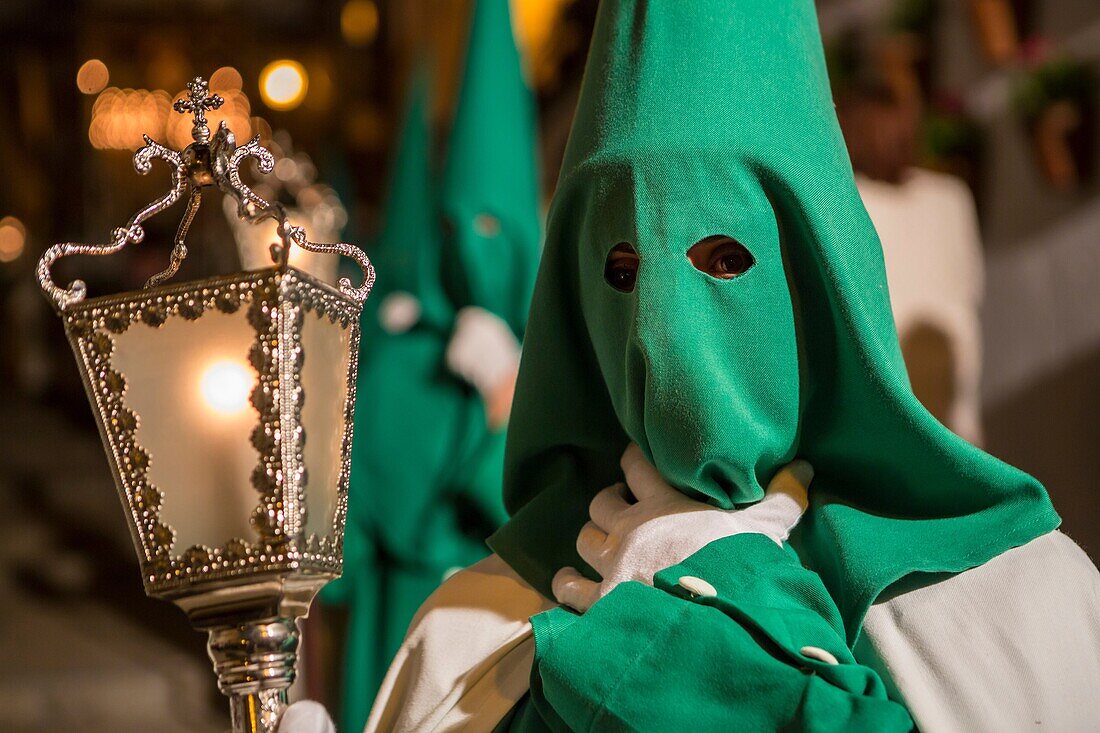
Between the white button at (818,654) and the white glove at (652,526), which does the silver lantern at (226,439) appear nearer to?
the white glove at (652,526)

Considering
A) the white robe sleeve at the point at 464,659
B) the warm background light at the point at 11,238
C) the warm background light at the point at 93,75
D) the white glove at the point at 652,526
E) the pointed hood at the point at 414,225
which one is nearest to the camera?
the white glove at the point at 652,526

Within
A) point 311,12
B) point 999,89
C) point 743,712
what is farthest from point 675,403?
point 311,12

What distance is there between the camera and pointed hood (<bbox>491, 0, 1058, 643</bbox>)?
5.22 ft

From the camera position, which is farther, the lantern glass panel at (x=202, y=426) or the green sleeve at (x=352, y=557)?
the green sleeve at (x=352, y=557)

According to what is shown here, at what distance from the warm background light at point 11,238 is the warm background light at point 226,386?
876cm

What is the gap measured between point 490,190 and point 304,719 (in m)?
2.62

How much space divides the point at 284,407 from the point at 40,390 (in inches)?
330

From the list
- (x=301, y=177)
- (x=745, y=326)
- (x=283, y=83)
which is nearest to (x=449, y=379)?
(x=301, y=177)

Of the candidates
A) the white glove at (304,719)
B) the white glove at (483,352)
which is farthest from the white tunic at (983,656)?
the white glove at (483,352)

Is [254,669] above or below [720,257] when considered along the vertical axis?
below

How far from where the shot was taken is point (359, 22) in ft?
29.2

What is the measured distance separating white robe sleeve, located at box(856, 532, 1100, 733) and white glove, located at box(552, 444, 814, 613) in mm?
159

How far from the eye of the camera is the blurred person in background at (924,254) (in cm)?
372

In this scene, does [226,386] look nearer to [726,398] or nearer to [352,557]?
[726,398]
